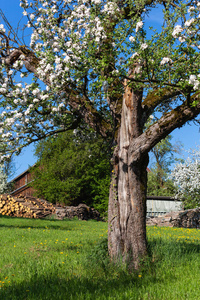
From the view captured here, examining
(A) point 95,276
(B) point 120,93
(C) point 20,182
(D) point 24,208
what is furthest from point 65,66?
(C) point 20,182

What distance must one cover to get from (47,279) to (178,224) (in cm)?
1947

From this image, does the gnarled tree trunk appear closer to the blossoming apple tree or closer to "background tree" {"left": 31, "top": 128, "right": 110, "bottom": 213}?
the blossoming apple tree

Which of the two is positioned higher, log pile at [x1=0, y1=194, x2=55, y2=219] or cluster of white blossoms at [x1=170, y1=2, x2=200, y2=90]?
cluster of white blossoms at [x1=170, y1=2, x2=200, y2=90]

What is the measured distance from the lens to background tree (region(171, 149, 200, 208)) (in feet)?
81.4

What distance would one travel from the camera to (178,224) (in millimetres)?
23828

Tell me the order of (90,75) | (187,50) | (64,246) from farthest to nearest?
(64,246)
(90,75)
(187,50)

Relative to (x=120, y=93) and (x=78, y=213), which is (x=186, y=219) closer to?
(x=78, y=213)

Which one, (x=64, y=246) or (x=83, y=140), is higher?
(x=83, y=140)

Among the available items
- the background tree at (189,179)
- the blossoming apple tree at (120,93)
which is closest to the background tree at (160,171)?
the background tree at (189,179)

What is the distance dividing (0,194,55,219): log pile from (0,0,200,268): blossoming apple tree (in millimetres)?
16449

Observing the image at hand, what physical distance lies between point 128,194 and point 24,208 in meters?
19.3

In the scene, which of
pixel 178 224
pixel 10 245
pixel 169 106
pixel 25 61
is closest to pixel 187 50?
pixel 169 106

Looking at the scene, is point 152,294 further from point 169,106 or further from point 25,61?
point 25,61

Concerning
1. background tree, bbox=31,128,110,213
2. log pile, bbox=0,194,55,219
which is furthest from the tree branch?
background tree, bbox=31,128,110,213
